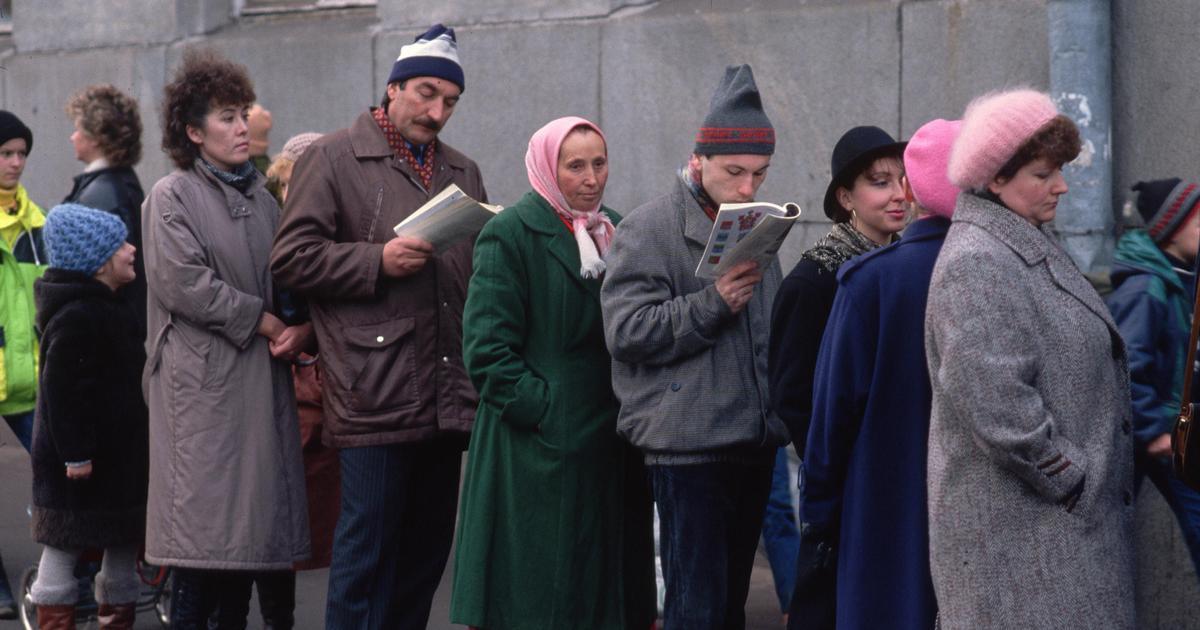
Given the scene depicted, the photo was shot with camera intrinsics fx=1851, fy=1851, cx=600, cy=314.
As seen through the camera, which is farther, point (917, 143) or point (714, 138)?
point (714, 138)

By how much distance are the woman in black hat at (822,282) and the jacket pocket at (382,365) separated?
1195 mm

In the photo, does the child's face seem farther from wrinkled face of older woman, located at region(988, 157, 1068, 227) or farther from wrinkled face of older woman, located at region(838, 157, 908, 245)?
wrinkled face of older woman, located at region(988, 157, 1068, 227)

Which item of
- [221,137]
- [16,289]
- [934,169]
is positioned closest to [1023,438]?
[934,169]

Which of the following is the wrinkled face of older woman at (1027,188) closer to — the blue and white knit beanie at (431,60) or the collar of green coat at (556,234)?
the collar of green coat at (556,234)

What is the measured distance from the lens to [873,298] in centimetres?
425

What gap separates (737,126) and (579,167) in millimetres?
519

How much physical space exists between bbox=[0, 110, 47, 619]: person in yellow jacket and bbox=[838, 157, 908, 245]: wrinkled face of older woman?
3.43 m

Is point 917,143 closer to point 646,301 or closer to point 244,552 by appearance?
point 646,301

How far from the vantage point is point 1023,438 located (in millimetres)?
3799

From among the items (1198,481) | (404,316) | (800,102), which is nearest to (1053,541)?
(1198,481)

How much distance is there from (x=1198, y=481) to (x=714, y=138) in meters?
1.54

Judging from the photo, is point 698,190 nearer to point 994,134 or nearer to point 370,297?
point 370,297

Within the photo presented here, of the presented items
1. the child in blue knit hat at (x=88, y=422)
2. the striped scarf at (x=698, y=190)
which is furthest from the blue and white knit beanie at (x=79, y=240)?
the striped scarf at (x=698, y=190)

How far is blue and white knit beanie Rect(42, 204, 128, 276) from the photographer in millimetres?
6094
